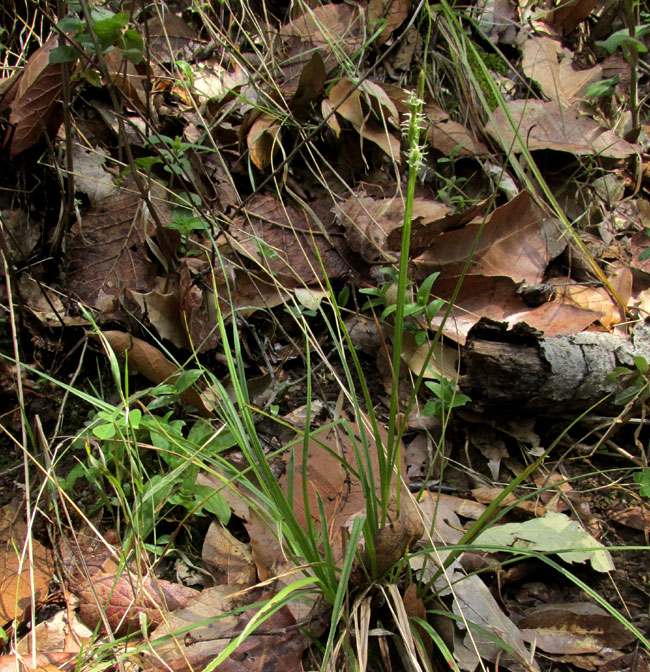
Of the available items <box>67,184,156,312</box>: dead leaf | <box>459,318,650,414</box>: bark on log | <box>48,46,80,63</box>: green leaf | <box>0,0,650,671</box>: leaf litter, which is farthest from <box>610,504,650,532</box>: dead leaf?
<box>48,46,80,63</box>: green leaf

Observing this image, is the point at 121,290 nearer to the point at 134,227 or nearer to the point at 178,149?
the point at 134,227

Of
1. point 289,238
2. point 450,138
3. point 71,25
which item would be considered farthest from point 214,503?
point 450,138

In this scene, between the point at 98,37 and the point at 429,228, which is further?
the point at 429,228

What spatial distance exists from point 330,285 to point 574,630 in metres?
0.99

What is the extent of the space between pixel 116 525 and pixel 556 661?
1.05 metres

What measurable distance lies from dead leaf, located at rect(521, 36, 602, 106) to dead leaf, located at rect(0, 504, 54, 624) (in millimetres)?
2491

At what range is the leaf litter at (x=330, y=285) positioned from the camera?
118 cm

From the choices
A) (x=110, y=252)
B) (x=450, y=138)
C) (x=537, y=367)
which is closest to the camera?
(x=537, y=367)

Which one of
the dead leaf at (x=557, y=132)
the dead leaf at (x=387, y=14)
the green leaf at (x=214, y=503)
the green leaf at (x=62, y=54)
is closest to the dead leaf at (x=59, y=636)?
the green leaf at (x=214, y=503)

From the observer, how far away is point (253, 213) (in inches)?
77.3

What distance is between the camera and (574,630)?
1.19 metres

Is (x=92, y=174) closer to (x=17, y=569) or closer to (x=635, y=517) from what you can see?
(x=17, y=569)

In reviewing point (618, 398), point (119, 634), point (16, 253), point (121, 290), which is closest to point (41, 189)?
point (16, 253)

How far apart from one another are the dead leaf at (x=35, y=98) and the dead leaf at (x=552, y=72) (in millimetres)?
1914
